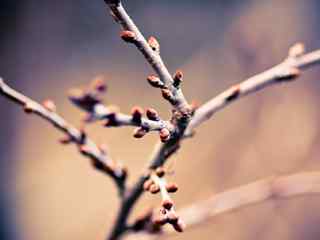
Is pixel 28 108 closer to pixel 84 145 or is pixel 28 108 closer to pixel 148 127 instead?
pixel 84 145

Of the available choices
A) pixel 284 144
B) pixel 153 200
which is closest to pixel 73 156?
pixel 153 200

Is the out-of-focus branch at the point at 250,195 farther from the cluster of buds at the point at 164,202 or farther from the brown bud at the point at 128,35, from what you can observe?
the brown bud at the point at 128,35

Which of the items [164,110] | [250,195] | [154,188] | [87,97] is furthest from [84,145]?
[164,110]

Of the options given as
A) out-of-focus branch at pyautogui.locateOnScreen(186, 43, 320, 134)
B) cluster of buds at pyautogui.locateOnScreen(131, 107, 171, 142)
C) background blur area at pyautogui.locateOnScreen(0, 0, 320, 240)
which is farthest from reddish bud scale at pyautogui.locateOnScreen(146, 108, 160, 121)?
background blur area at pyautogui.locateOnScreen(0, 0, 320, 240)

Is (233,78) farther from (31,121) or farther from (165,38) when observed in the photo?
(31,121)

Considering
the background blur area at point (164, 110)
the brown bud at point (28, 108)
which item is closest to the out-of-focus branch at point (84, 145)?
the brown bud at point (28, 108)

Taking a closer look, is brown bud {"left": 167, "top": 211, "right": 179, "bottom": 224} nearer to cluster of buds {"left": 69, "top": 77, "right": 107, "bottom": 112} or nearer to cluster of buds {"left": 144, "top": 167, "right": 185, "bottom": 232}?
cluster of buds {"left": 144, "top": 167, "right": 185, "bottom": 232}
